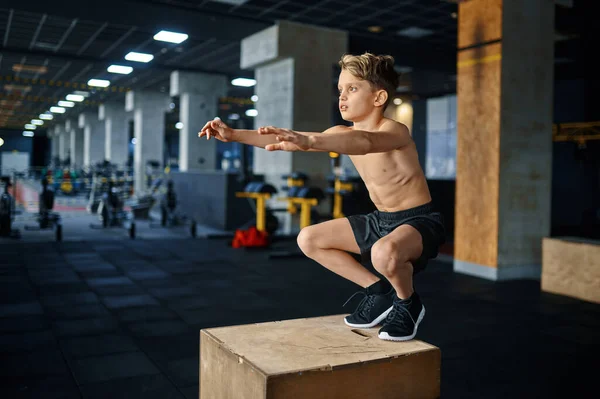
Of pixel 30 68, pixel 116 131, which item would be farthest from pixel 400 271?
pixel 116 131

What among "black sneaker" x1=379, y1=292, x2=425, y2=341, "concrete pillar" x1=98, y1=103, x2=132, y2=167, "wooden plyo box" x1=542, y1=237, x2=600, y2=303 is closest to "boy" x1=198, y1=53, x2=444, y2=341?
"black sneaker" x1=379, y1=292, x2=425, y2=341

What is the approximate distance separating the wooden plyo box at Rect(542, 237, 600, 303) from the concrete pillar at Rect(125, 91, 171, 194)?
1374cm

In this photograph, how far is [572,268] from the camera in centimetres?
488

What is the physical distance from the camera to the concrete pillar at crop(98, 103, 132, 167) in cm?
2166

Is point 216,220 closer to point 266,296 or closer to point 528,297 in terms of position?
point 266,296

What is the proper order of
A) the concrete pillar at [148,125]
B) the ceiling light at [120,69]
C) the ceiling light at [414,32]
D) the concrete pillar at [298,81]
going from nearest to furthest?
the concrete pillar at [298,81] < the ceiling light at [414,32] < the ceiling light at [120,69] < the concrete pillar at [148,125]

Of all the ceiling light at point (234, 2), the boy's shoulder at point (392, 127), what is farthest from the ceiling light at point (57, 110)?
the boy's shoulder at point (392, 127)

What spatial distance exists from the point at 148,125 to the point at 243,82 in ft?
13.3

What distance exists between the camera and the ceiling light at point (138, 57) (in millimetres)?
12227

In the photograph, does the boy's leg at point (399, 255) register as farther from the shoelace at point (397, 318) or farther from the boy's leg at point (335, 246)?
the boy's leg at point (335, 246)

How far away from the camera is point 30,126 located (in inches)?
1302

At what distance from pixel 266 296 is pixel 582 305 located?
2.64 m

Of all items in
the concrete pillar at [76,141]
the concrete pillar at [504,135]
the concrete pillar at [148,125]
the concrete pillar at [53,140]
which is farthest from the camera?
the concrete pillar at [53,140]

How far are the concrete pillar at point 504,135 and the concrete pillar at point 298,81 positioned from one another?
3500mm
